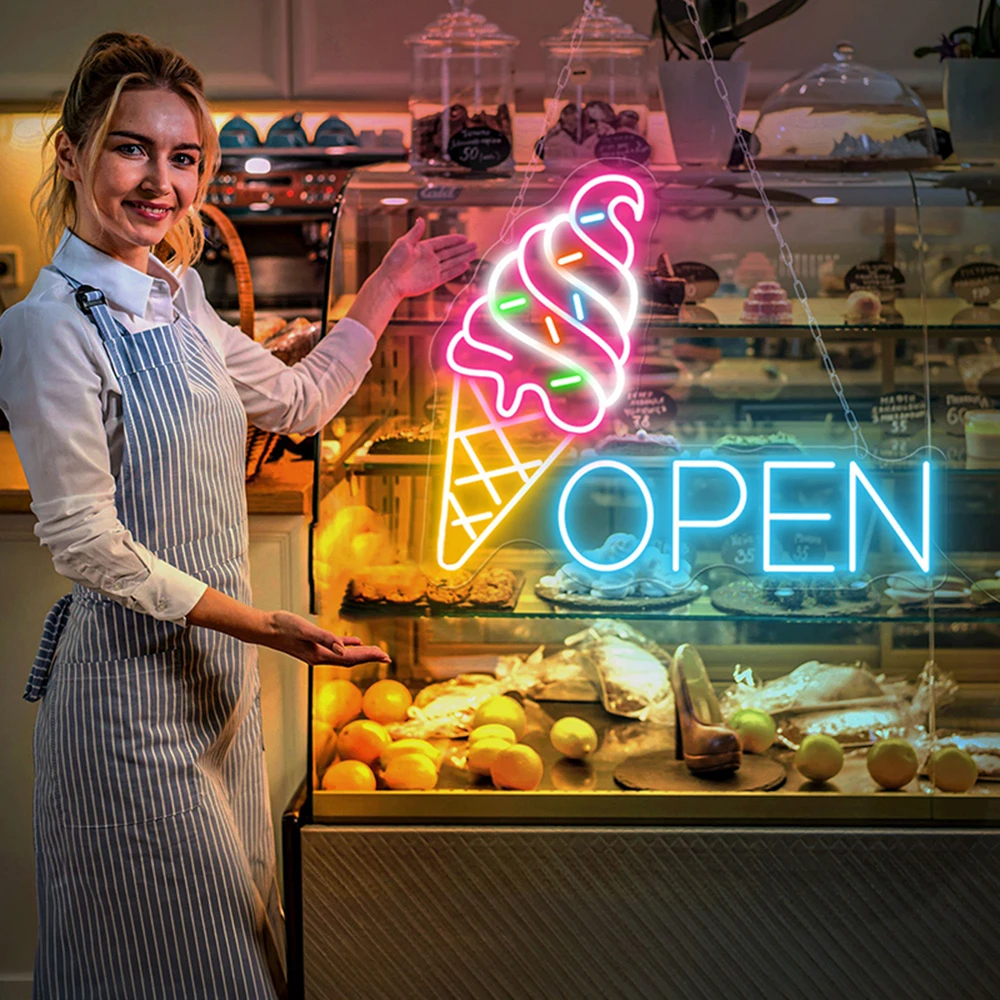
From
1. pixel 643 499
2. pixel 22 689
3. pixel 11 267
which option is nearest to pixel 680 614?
pixel 643 499

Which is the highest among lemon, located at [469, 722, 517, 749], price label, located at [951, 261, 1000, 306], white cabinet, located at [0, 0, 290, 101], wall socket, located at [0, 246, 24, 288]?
white cabinet, located at [0, 0, 290, 101]

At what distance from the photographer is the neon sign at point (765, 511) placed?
2277 millimetres

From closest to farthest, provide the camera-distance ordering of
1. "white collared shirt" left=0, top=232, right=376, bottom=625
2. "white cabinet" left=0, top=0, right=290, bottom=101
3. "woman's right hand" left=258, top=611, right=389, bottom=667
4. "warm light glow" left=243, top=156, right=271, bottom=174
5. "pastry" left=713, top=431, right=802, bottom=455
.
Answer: "white collared shirt" left=0, top=232, right=376, bottom=625 < "woman's right hand" left=258, top=611, right=389, bottom=667 < "pastry" left=713, top=431, right=802, bottom=455 < "white cabinet" left=0, top=0, right=290, bottom=101 < "warm light glow" left=243, top=156, right=271, bottom=174

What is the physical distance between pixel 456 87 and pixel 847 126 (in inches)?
30.3

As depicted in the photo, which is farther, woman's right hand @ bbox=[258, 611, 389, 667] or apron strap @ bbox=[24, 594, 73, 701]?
apron strap @ bbox=[24, 594, 73, 701]

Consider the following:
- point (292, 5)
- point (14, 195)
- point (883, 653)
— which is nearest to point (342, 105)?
point (292, 5)

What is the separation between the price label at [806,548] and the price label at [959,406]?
12.3 inches

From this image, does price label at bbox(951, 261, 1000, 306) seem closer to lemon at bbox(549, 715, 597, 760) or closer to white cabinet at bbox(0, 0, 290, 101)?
lemon at bbox(549, 715, 597, 760)

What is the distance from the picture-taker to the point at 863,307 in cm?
228

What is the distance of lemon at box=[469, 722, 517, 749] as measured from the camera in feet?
7.76

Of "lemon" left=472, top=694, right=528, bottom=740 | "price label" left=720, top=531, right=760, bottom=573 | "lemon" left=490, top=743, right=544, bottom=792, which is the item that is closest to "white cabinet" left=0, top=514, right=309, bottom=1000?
"lemon" left=472, top=694, right=528, bottom=740

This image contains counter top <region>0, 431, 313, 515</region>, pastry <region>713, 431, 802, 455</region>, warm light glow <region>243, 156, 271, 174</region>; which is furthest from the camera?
warm light glow <region>243, 156, 271, 174</region>

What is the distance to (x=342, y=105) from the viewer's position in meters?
3.33

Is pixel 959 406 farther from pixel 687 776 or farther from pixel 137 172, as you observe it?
pixel 137 172
